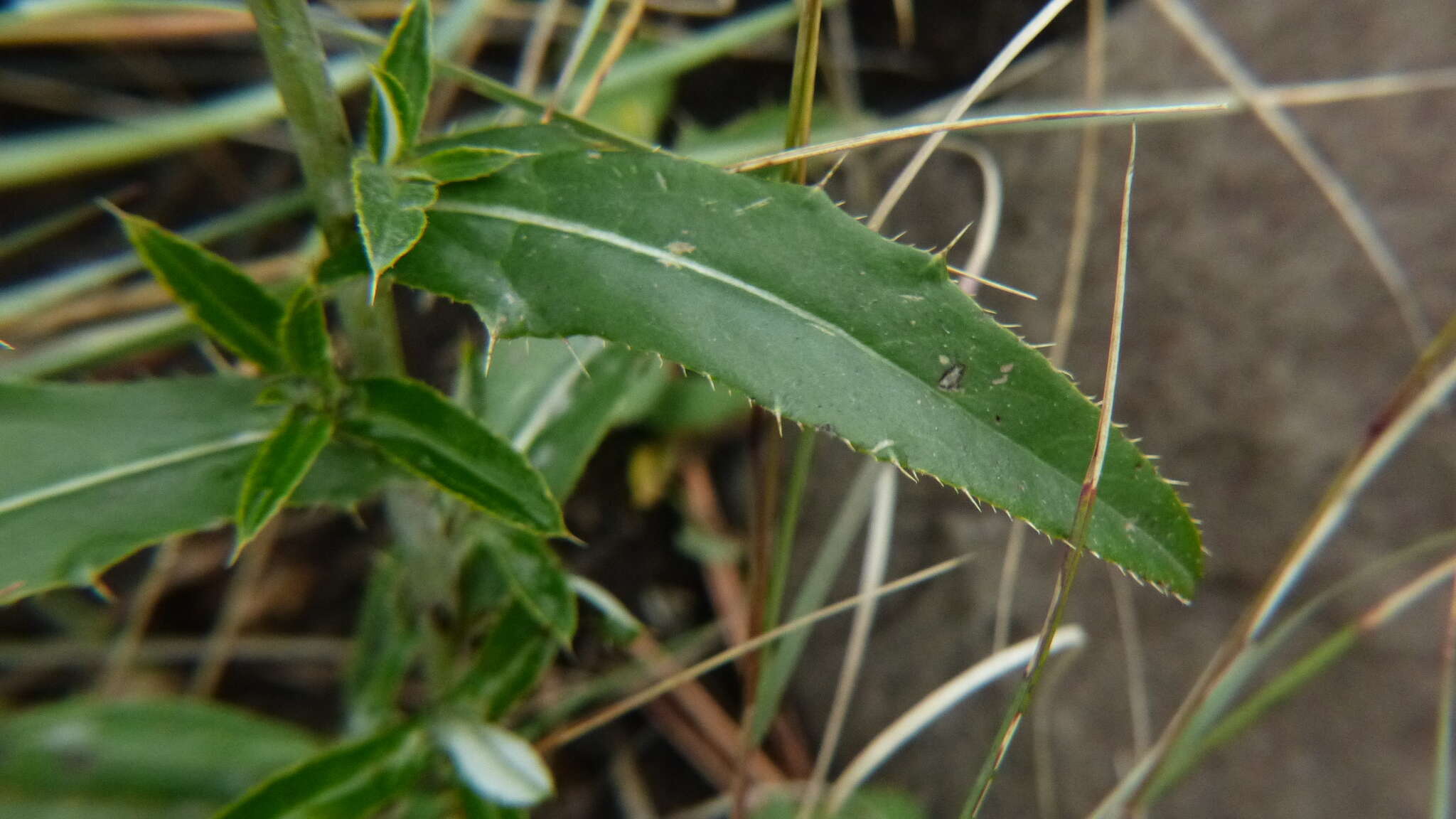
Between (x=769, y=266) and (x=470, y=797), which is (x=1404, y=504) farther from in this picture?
(x=470, y=797)

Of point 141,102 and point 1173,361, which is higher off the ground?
point 141,102

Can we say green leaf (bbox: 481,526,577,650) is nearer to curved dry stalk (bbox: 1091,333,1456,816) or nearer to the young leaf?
the young leaf

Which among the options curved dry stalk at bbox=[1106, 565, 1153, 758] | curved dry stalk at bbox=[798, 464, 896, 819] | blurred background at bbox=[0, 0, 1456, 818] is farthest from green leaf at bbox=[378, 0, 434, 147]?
curved dry stalk at bbox=[1106, 565, 1153, 758]

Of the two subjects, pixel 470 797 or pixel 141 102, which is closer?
pixel 470 797

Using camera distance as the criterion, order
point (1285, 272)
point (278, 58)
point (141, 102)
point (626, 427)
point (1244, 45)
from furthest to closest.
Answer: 1. point (141, 102)
2. point (626, 427)
3. point (1244, 45)
4. point (1285, 272)
5. point (278, 58)

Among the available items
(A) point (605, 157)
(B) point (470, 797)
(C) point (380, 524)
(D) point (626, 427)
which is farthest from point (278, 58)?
(C) point (380, 524)

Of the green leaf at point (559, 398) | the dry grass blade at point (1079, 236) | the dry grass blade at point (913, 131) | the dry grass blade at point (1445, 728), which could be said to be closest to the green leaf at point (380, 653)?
the green leaf at point (559, 398)
